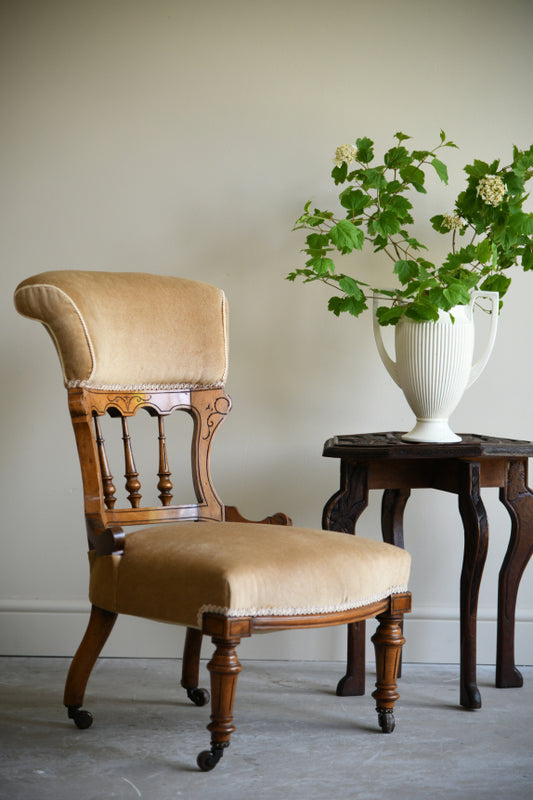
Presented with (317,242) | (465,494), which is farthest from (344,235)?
→ (465,494)

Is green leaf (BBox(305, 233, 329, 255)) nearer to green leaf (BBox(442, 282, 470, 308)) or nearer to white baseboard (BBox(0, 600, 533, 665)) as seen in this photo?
green leaf (BBox(442, 282, 470, 308))

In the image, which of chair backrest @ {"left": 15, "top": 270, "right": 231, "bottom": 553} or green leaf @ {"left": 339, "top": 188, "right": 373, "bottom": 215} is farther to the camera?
green leaf @ {"left": 339, "top": 188, "right": 373, "bottom": 215}

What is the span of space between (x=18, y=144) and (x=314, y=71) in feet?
3.16

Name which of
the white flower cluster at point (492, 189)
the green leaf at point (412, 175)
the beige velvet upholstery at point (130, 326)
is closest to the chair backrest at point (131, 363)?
the beige velvet upholstery at point (130, 326)

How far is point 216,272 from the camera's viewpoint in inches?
98.6

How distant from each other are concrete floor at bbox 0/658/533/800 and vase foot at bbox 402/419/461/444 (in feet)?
2.27

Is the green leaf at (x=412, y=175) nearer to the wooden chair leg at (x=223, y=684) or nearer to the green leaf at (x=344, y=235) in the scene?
the green leaf at (x=344, y=235)

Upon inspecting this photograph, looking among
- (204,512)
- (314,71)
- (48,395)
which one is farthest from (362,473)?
(314,71)

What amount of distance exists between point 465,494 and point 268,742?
762 mm

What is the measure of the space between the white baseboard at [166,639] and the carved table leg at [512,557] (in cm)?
29

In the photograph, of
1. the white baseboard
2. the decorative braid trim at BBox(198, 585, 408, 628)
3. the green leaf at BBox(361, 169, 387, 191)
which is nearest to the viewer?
the decorative braid trim at BBox(198, 585, 408, 628)

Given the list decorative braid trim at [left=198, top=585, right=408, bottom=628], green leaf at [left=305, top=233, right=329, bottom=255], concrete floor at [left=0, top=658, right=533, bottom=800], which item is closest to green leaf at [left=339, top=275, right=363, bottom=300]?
green leaf at [left=305, top=233, right=329, bottom=255]

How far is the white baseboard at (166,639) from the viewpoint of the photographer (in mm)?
2438

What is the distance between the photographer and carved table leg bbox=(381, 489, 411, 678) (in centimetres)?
229
